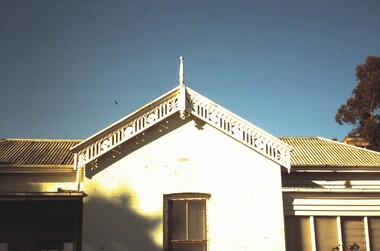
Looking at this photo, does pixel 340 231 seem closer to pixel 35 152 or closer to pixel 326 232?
pixel 326 232

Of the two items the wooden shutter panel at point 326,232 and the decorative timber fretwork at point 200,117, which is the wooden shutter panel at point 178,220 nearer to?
the decorative timber fretwork at point 200,117

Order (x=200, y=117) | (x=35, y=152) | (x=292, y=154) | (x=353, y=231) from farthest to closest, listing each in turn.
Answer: (x=292, y=154) < (x=35, y=152) < (x=353, y=231) < (x=200, y=117)

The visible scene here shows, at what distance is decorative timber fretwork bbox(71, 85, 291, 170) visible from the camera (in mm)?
11297

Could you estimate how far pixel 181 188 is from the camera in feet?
36.7

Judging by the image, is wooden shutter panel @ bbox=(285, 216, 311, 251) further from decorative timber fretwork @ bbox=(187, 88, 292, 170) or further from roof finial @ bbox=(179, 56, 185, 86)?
roof finial @ bbox=(179, 56, 185, 86)

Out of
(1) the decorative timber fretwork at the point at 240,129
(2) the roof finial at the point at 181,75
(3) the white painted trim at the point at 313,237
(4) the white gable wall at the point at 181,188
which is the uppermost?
(2) the roof finial at the point at 181,75

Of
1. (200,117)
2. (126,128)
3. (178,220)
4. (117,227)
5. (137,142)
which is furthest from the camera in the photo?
(200,117)

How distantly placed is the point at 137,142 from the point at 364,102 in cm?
2967

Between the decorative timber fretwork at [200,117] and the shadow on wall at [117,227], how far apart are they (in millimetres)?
1740

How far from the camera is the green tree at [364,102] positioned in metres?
34.9

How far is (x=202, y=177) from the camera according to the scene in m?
11.3

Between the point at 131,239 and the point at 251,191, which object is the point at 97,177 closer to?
the point at 131,239

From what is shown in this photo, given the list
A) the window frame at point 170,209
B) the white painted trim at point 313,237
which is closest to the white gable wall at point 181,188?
the window frame at point 170,209

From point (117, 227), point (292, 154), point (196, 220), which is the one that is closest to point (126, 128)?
point (117, 227)
